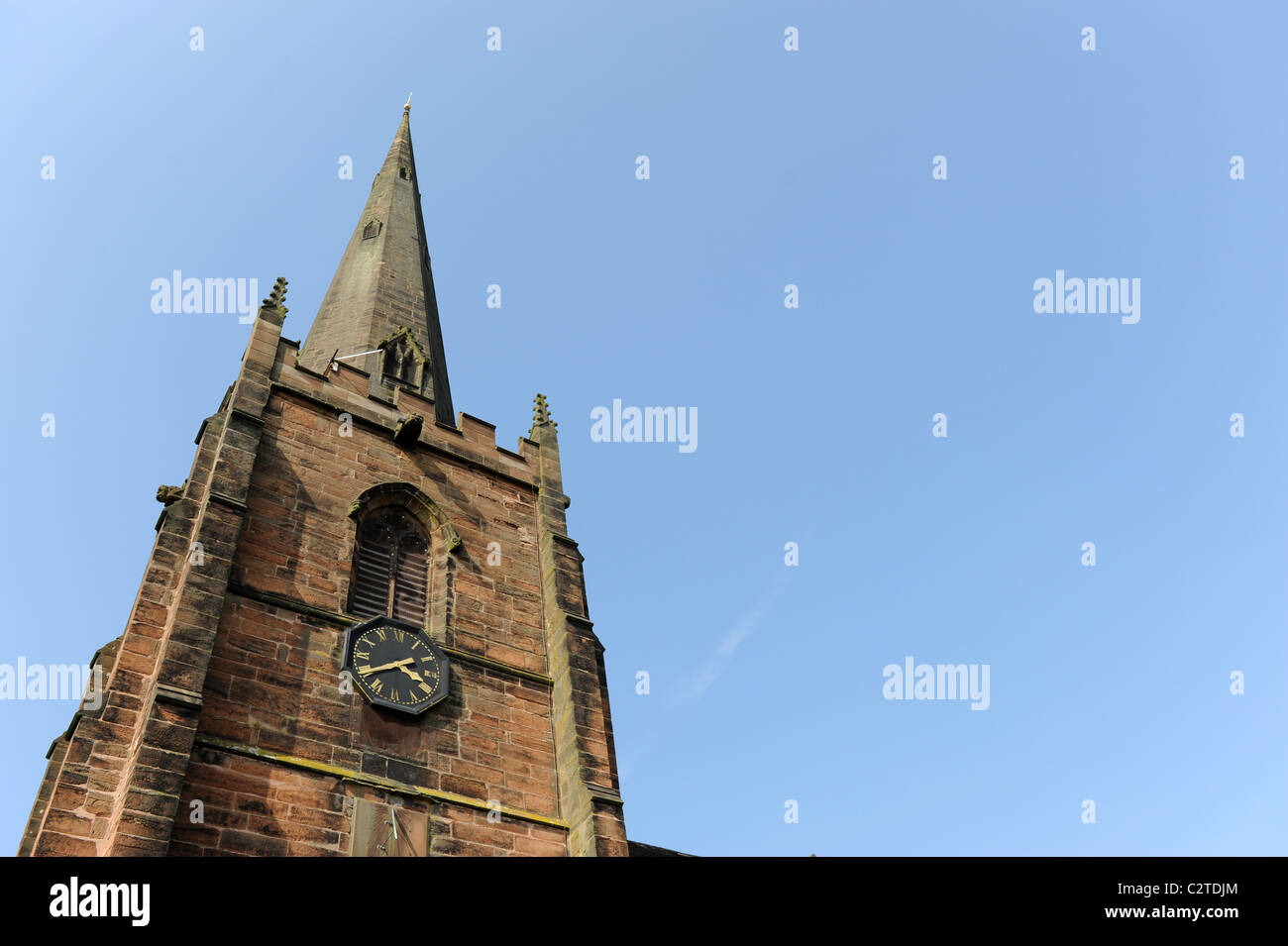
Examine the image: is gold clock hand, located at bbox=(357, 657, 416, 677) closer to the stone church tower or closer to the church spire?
the stone church tower

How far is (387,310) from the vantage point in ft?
77.3

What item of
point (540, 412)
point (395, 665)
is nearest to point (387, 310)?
point (540, 412)

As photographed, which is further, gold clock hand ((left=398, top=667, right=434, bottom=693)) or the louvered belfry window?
the louvered belfry window

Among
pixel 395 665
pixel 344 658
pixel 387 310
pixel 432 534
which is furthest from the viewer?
pixel 387 310

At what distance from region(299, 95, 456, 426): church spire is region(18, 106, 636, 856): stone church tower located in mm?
2443

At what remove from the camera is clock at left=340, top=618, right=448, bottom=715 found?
44.5ft

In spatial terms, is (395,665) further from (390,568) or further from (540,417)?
(540,417)

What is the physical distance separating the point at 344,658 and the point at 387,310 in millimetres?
11705

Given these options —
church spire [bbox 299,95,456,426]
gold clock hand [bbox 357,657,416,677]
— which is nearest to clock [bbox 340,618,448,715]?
gold clock hand [bbox 357,657,416,677]

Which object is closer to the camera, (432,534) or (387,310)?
(432,534)

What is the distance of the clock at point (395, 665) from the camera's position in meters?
13.6
